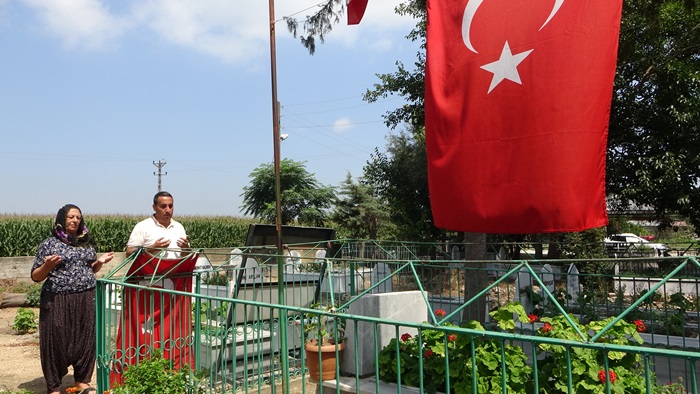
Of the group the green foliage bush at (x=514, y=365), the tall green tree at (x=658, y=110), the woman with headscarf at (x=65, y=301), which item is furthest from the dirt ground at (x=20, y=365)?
the tall green tree at (x=658, y=110)

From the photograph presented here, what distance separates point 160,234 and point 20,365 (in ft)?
11.3

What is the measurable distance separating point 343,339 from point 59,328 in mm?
2456

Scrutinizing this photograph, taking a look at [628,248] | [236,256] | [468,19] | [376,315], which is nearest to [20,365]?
[236,256]

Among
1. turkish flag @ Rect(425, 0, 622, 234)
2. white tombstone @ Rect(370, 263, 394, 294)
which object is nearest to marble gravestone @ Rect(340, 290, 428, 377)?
turkish flag @ Rect(425, 0, 622, 234)

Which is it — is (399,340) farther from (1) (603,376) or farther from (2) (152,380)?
(2) (152,380)

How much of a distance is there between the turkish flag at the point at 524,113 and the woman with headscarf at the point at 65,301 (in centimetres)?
325

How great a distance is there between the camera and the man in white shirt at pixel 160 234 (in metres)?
5.07

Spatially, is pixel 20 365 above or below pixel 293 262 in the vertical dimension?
below

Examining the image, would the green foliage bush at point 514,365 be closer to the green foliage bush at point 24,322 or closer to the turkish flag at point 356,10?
the turkish flag at point 356,10

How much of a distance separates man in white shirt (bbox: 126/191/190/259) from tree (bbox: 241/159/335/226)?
97.6 ft


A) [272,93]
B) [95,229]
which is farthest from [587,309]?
[95,229]

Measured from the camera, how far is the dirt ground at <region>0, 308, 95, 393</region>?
5.96 m

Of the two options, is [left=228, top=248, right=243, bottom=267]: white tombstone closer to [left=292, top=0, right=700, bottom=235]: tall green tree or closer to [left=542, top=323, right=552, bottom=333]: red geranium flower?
[left=542, top=323, right=552, bottom=333]: red geranium flower

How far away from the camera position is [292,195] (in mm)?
35125
